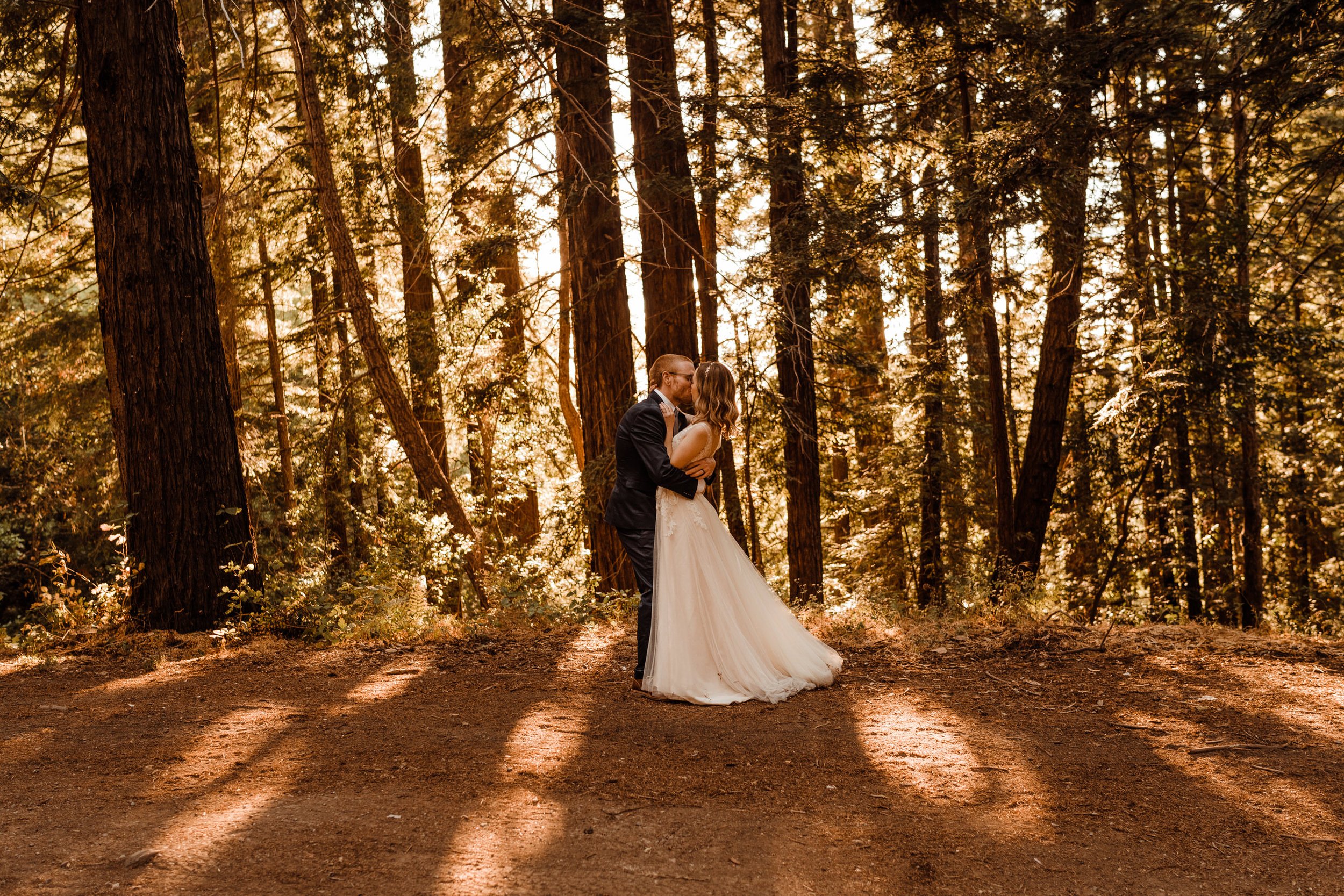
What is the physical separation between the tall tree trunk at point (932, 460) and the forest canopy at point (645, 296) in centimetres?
12

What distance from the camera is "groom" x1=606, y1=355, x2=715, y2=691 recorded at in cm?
610

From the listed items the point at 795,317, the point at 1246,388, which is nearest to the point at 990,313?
the point at 1246,388

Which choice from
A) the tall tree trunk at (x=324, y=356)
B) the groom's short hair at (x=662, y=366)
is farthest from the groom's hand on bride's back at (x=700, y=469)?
the tall tree trunk at (x=324, y=356)

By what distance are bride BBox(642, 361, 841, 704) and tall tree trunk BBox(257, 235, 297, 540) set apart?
41.0 feet

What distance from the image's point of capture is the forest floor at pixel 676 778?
3.49m

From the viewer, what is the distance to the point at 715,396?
6.01 m

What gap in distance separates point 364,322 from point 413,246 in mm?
3881

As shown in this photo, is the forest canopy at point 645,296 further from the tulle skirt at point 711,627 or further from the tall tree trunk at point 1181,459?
the tulle skirt at point 711,627

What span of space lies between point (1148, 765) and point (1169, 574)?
15.2 meters

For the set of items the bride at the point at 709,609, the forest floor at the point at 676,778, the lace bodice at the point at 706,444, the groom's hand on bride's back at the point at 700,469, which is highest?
the lace bodice at the point at 706,444

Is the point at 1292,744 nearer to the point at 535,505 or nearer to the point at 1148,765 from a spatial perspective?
the point at 1148,765

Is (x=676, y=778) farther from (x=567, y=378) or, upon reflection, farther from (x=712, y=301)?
(x=567, y=378)

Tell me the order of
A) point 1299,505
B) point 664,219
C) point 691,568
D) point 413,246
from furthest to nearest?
point 1299,505 → point 413,246 → point 664,219 → point 691,568

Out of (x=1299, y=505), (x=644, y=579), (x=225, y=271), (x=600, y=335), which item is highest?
(x=225, y=271)
